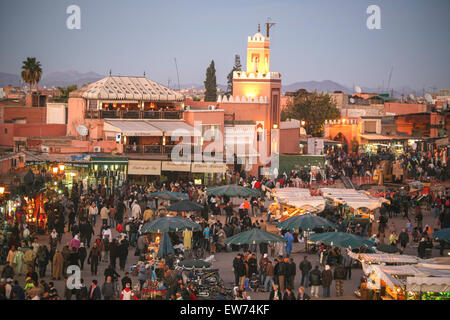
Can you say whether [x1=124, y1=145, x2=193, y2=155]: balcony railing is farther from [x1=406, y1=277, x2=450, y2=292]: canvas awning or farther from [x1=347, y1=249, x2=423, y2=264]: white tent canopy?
[x1=406, y1=277, x2=450, y2=292]: canvas awning

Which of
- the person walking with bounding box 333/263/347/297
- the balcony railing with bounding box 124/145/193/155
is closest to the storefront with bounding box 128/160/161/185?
the balcony railing with bounding box 124/145/193/155

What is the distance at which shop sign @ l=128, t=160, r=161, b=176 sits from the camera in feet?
115

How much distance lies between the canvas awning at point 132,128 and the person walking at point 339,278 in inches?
822

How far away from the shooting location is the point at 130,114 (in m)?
41.0

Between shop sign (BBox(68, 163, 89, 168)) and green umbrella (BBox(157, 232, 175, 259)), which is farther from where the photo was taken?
shop sign (BBox(68, 163, 89, 168))

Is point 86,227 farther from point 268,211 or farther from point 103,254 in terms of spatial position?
point 268,211

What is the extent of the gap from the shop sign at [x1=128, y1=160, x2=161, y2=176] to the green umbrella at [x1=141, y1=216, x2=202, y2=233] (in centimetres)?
1286

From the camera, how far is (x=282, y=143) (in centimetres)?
5144

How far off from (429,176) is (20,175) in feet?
81.6

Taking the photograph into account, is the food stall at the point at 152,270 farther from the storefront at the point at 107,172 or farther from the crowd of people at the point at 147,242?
the storefront at the point at 107,172

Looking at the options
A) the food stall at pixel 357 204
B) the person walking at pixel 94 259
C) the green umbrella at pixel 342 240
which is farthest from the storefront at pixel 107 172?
the green umbrella at pixel 342 240

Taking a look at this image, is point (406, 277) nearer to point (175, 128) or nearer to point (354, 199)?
point (354, 199)

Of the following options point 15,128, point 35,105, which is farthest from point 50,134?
point 35,105

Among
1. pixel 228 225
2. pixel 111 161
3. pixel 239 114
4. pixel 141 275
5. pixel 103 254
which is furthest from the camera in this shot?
pixel 239 114
